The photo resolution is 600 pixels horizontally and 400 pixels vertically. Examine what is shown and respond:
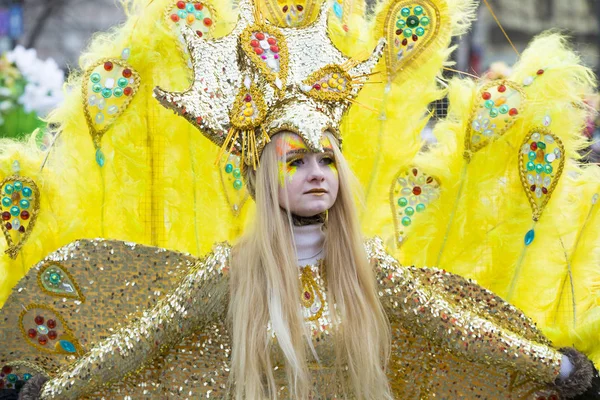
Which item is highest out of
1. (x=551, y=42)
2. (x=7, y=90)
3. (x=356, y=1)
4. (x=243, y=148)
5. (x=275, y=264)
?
(x=7, y=90)

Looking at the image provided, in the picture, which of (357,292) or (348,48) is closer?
(357,292)

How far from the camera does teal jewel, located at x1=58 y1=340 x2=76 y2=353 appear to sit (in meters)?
2.61

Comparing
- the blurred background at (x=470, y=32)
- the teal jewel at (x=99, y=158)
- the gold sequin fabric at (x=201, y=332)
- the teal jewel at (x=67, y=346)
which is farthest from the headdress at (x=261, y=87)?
the blurred background at (x=470, y=32)

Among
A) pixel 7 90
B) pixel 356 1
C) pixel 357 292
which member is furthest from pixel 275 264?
pixel 7 90

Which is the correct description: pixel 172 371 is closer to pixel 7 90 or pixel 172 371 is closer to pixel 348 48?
pixel 348 48

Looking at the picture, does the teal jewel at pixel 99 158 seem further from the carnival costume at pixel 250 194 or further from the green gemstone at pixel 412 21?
the green gemstone at pixel 412 21

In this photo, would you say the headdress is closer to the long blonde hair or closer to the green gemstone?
the long blonde hair

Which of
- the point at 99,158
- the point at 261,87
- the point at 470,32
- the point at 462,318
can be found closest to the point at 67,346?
the point at 99,158

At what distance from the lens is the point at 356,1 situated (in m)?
3.01

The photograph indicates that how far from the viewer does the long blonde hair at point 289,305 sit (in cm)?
238

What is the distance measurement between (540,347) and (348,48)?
3.91ft

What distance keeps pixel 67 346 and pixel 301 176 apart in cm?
87

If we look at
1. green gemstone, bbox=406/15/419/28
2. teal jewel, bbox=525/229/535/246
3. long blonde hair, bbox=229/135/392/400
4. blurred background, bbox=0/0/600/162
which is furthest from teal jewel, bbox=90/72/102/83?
blurred background, bbox=0/0/600/162

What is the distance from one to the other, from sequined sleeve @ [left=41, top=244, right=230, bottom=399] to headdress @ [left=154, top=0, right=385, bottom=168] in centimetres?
35
